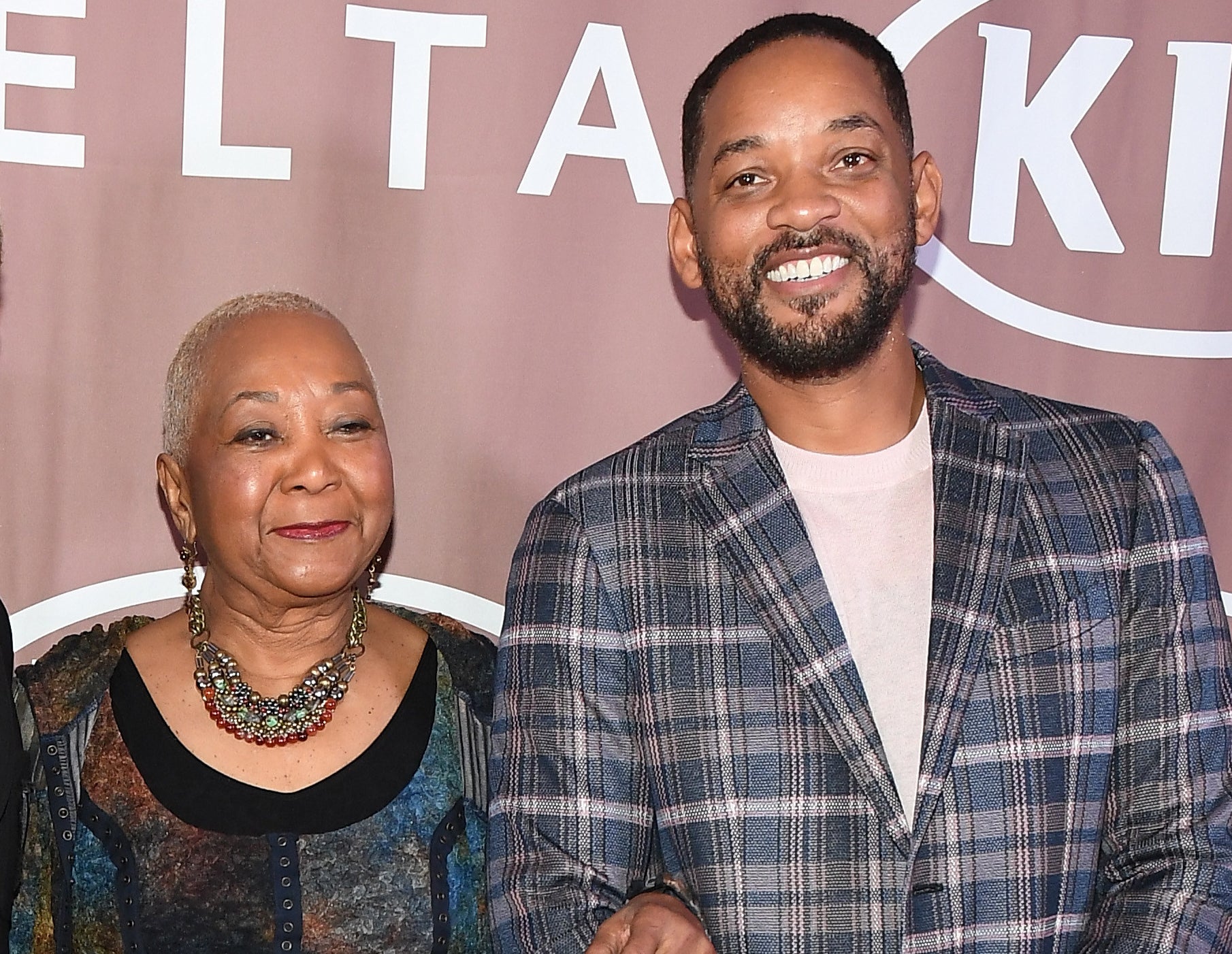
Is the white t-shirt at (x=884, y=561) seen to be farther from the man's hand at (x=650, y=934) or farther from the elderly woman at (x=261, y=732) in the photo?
the elderly woman at (x=261, y=732)

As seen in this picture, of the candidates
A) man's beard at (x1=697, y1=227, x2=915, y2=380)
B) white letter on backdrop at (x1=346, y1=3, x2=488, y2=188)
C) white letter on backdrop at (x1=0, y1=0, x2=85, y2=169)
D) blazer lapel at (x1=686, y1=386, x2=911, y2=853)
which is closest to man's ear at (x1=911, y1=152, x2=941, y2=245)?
man's beard at (x1=697, y1=227, x2=915, y2=380)

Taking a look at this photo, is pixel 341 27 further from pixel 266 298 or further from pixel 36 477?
pixel 36 477

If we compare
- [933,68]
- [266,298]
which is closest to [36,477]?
[266,298]

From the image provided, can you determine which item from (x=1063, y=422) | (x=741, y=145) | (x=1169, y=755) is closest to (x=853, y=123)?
(x=741, y=145)

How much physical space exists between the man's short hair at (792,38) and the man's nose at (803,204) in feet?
0.61

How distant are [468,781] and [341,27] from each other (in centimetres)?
139

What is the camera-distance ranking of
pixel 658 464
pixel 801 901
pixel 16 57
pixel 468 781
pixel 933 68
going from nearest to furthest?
pixel 801 901
pixel 658 464
pixel 468 781
pixel 16 57
pixel 933 68

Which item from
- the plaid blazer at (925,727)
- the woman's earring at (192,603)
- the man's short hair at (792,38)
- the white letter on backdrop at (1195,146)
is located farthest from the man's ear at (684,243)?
the white letter on backdrop at (1195,146)

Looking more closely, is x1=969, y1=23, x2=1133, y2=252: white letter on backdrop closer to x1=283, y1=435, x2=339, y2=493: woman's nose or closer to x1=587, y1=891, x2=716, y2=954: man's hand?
x1=283, y1=435, x2=339, y2=493: woman's nose

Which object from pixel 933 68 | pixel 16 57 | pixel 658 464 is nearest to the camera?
pixel 658 464

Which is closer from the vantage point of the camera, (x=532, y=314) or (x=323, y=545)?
(x=323, y=545)

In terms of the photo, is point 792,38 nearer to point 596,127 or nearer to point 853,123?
point 853,123

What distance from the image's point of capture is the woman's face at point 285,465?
85.5 inches

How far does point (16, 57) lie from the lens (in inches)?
105
